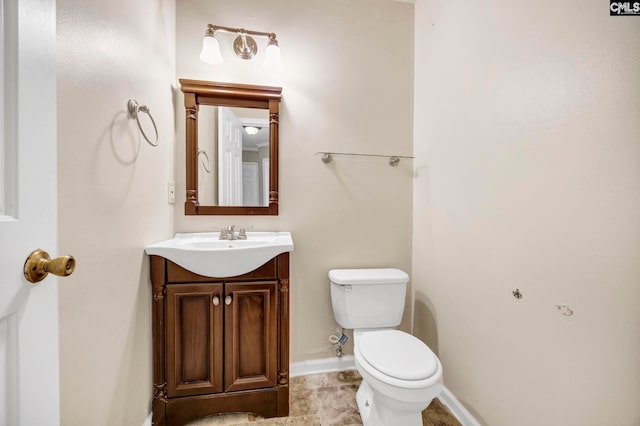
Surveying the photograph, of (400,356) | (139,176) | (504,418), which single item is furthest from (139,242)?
(504,418)

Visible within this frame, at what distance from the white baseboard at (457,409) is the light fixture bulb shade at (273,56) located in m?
2.11

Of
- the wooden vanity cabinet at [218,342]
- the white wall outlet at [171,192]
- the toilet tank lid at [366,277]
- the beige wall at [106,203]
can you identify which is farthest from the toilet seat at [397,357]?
the white wall outlet at [171,192]

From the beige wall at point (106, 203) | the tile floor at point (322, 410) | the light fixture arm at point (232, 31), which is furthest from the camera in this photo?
the light fixture arm at point (232, 31)

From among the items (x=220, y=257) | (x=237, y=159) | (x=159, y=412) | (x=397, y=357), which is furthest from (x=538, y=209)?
(x=159, y=412)

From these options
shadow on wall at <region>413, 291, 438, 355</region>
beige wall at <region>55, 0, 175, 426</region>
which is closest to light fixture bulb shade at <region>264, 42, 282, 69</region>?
beige wall at <region>55, 0, 175, 426</region>

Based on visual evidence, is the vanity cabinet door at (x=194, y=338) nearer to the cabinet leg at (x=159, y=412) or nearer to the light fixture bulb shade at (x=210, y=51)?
the cabinet leg at (x=159, y=412)

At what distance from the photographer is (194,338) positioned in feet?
3.89

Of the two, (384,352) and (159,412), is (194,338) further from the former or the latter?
(384,352)

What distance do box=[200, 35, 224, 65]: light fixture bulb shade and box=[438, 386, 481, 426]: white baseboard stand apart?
2262 mm

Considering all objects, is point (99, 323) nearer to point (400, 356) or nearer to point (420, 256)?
point (400, 356)

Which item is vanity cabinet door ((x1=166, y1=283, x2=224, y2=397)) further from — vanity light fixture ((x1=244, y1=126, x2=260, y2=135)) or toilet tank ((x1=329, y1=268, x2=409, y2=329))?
vanity light fixture ((x1=244, y1=126, x2=260, y2=135))

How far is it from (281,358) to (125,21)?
161 cm

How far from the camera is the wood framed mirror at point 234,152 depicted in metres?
1.49

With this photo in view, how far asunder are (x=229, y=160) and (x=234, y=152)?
60 mm
